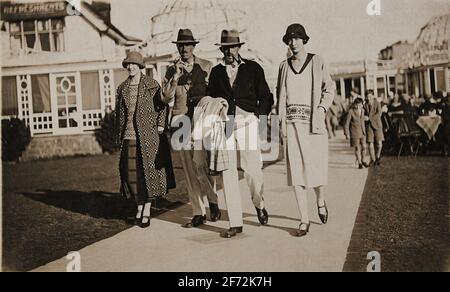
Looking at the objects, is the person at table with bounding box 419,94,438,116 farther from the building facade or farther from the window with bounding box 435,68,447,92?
the building facade

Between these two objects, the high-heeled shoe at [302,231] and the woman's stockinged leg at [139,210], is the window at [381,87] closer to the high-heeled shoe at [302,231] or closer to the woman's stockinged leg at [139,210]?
the high-heeled shoe at [302,231]

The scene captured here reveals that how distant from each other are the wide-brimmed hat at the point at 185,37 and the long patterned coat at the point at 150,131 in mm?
439

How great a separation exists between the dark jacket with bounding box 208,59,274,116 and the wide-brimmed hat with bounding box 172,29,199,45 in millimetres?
409

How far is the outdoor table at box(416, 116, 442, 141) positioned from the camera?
5.60m

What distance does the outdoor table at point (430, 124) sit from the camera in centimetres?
560

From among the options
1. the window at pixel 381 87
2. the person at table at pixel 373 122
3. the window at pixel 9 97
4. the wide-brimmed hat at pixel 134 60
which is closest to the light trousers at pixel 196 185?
the wide-brimmed hat at pixel 134 60

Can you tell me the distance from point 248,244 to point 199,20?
221 centimetres

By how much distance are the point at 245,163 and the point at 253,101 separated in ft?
1.73

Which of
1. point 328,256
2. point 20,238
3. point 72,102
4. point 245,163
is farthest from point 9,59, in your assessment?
point 328,256

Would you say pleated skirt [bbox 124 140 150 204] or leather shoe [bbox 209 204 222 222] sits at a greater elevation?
pleated skirt [bbox 124 140 150 204]

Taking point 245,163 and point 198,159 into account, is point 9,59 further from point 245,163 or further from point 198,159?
point 245,163

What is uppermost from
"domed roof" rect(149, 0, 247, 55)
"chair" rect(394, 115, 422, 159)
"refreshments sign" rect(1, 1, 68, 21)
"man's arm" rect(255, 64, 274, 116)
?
"refreshments sign" rect(1, 1, 68, 21)

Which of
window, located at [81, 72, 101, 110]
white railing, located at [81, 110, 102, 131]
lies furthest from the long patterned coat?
white railing, located at [81, 110, 102, 131]

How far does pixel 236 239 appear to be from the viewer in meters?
4.58
